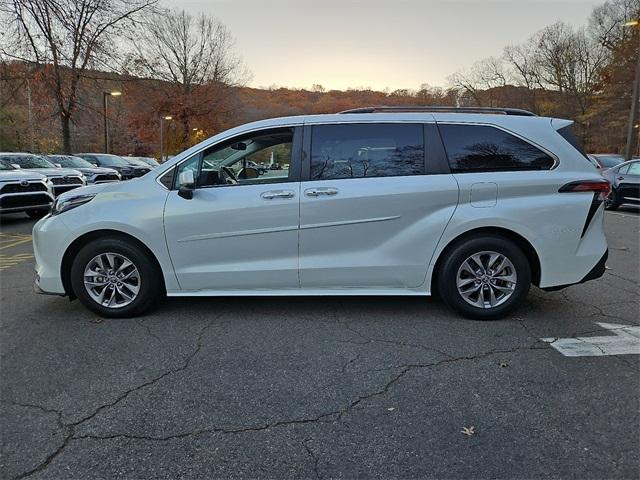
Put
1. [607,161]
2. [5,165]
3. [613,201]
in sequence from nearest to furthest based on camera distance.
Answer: [5,165], [613,201], [607,161]

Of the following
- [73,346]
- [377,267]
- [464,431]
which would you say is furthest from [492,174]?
[73,346]

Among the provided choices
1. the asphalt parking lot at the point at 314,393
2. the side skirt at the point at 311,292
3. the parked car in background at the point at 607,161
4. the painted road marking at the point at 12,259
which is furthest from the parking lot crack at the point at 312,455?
the parked car in background at the point at 607,161

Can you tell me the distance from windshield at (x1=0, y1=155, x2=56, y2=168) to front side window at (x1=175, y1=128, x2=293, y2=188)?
10003 millimetres

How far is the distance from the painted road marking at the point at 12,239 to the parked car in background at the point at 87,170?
18.3 feet

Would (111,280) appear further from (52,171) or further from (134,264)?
(52,171)

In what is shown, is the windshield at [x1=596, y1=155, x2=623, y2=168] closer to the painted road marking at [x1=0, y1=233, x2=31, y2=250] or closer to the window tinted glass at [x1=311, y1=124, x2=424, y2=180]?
the window tinted glass at [x1=311, y1=124, x2=424, y2=180]

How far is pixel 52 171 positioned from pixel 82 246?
355 inches

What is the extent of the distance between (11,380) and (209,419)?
1.51 meters

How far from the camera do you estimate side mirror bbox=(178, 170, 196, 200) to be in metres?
3.88

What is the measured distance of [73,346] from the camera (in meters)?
3.58

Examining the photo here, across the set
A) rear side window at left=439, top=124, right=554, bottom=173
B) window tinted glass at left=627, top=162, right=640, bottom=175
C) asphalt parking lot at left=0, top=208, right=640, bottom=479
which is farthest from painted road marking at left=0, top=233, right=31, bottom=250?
window tinted glass at left=627, top=162, right=640, bottom=175

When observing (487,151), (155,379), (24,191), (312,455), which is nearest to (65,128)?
(24,191)

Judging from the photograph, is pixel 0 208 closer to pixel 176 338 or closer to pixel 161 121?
pixel 176 338

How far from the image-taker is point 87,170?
14578 millimetres
